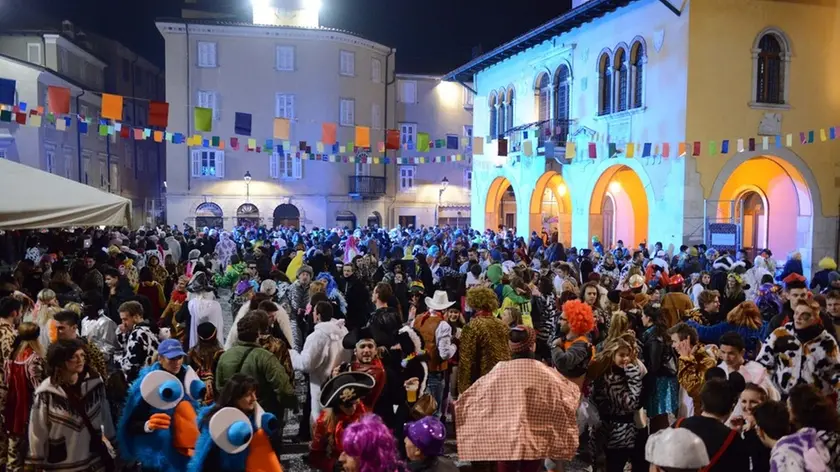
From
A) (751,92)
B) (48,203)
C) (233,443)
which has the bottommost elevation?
(233,443)

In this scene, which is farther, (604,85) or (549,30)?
(549,30)

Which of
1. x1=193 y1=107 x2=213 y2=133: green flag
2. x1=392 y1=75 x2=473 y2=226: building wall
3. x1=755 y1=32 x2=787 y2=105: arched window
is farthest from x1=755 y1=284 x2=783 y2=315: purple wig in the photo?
x1=392 y1=75 x2=473 y2=226: building wall

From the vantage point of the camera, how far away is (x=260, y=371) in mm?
5305

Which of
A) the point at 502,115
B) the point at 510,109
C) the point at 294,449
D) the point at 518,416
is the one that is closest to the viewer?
the point at 518,416

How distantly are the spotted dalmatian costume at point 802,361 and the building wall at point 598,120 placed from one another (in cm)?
1279

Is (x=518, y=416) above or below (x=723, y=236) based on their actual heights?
below

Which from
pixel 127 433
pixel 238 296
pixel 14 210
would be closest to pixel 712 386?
pixel 127 433

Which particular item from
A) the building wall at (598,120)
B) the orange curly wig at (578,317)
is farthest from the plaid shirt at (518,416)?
the building wall at (598,120)

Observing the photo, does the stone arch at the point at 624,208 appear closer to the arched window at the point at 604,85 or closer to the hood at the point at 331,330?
the arched window at the point at 604,85

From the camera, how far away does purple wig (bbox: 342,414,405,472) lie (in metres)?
3.42

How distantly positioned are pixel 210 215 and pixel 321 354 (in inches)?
1253

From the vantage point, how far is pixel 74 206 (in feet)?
30.2

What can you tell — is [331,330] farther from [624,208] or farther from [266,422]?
[624,208]

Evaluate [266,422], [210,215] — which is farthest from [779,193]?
[210,215]
